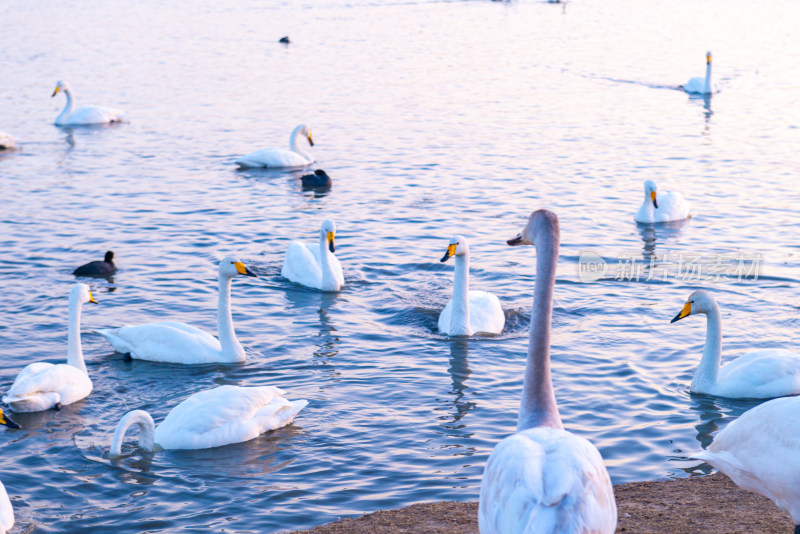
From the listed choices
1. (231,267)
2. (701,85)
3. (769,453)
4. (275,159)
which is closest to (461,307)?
(231,267)

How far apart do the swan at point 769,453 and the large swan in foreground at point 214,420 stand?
13.6 feet

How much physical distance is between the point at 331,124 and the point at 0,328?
575 inches

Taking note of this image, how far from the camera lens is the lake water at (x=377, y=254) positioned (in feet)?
27.2

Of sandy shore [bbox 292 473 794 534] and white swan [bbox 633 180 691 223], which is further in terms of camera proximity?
white swan [bbox 633 180 691 223]

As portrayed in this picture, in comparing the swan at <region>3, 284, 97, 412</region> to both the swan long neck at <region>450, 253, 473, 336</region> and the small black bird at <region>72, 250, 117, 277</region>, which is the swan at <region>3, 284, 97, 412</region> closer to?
the small black bird at <region>72, 250, 117, 277</region>

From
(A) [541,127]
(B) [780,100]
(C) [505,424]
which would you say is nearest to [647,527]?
(C) [505,424]

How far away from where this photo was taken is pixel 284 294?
1328 centimetres

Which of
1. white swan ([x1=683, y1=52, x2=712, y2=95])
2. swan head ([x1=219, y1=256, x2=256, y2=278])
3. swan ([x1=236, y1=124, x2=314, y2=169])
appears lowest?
swan head ([x1=219, y1=256, x2=256, y2=278])

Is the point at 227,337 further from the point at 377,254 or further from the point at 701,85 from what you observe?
the point at 701,85

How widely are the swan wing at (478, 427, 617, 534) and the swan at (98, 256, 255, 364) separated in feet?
20.9

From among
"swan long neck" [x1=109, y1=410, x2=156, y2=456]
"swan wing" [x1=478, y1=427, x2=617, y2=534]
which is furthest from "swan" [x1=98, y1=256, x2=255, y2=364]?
"swan wing" [x1=478, y1=427, x2=617, y2=534]

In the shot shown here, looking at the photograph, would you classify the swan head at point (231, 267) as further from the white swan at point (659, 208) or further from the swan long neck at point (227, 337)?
the white swan at point (659, 208)

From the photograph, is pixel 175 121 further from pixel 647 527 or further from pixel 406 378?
pixel 647 527

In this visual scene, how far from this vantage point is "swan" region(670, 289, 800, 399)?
30.9ft
